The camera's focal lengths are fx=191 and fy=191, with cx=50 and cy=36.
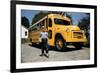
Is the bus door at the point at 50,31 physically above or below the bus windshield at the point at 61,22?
below

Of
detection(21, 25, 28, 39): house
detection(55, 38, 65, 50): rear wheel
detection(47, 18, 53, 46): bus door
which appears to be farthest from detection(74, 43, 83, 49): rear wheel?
detection(21, 25, 28, 39): house

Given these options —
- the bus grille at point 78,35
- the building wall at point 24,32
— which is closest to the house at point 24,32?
the building wall at point 24,32

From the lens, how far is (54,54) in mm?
1875

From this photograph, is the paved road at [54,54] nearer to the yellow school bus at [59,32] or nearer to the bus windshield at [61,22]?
the yellow school bus at [59,32]

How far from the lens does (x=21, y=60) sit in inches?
69.5

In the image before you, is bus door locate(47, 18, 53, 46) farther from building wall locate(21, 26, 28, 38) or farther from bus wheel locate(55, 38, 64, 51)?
building wall locate(21, 26, 28, 38)

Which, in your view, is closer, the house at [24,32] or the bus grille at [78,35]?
the house at [24,32]

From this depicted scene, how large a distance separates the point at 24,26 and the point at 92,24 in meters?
0.73

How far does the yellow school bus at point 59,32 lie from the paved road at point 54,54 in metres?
0.05

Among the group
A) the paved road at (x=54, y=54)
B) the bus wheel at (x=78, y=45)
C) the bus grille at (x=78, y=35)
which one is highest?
the bus grille at (x=78, y=35)

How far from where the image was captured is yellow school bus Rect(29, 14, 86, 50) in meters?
1.83

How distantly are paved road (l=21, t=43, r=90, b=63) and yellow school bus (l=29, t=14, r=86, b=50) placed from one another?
54 mm

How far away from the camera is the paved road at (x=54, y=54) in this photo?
1.78 m

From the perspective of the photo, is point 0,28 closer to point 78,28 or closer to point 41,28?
point 41,28
